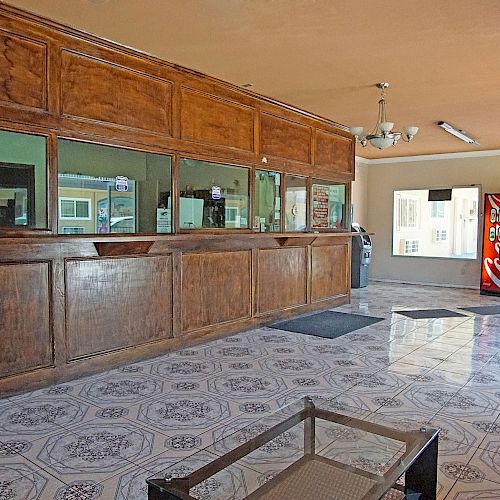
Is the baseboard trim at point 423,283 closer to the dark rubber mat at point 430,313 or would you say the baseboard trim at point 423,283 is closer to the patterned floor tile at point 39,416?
the dark rubber mat at point 430,313

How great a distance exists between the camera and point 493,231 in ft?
28.7

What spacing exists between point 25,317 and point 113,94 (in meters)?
1.84

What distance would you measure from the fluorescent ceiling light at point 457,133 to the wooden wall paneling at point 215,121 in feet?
10.8

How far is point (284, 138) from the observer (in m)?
5.79

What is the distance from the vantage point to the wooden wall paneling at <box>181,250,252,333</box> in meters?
4.66

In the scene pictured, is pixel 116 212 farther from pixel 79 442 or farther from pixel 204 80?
pixel 79 442

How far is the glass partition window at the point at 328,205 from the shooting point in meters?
6.50

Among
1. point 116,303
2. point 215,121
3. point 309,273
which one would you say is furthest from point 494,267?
point 116,303

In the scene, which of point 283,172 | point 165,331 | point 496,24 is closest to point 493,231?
point 283,172

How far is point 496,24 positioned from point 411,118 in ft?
10.4

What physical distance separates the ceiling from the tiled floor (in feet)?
8.66

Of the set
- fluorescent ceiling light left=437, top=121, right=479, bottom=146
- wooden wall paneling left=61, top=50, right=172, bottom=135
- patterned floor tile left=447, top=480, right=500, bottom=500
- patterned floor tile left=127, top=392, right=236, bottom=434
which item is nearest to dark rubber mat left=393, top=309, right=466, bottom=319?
fluorescent ceiling light left=437, top=121, right=479, bottom=146

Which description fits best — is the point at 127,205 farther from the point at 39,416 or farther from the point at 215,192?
the point at 39,416

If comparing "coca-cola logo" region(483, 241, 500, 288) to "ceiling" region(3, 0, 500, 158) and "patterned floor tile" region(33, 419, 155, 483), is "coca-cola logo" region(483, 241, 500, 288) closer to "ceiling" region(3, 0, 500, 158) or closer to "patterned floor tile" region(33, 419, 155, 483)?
"ceiling" region(3, 0, 500, 158)
